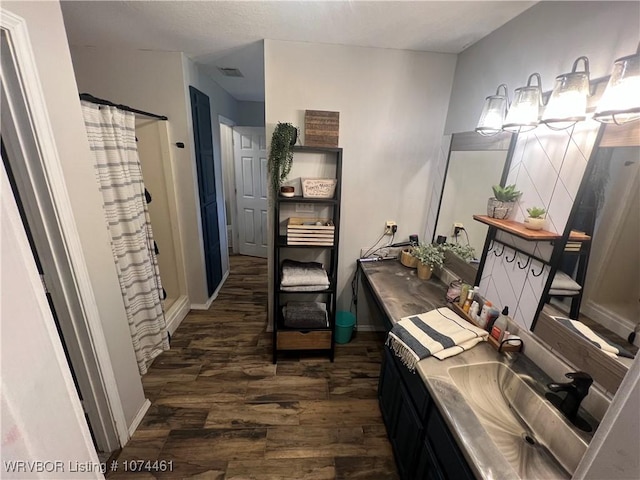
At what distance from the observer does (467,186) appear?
6.17 ft

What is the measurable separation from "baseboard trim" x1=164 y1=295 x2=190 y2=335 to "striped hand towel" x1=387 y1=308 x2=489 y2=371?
2115 mm

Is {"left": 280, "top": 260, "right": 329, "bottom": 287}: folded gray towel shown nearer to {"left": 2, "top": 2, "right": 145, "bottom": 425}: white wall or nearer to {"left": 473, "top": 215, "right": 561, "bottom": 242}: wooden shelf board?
{"left": 2, "top": 2, "right": 145, "bottom": 425}: white wall

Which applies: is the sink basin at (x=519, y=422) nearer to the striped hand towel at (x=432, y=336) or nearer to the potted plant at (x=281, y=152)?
the striped hand towel at (x=432, y=336)

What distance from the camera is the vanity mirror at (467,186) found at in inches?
64.2

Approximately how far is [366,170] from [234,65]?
1.59 m

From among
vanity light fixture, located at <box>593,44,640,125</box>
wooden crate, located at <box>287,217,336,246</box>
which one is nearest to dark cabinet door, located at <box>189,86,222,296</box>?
wooden crate, located at <box>287,217,336,246</box>

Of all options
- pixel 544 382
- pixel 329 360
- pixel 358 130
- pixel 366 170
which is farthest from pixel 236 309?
pixel 544 382

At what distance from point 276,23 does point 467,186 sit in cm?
165

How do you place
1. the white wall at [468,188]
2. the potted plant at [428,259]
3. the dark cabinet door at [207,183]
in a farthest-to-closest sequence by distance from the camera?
the dark cabinet door at [207,183] → the potted plant at [428,259] → the white wall at [468,188]

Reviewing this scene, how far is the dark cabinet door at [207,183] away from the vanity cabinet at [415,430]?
2.25 metres

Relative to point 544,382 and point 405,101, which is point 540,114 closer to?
point 405,101

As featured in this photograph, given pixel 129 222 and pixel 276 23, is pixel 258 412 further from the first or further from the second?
pixel 276 23

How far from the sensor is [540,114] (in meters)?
1.28

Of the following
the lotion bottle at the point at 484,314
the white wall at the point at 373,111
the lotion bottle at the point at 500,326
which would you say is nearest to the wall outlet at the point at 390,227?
the white wall at the point at 373,111
